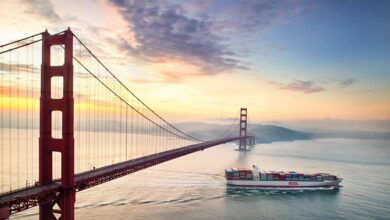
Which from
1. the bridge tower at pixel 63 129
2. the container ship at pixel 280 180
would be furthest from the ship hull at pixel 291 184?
the bridge tower at pixel 63 129

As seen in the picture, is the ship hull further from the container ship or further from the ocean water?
the ocean water

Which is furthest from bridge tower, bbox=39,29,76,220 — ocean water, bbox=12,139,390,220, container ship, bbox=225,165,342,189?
container ship, bbox=225,165,342,189

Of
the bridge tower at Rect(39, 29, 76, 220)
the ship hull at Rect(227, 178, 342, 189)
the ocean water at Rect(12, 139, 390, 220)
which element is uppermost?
the bridge tower at Rect(39, 29, 76, 220)

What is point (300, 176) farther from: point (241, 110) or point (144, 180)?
point (241, 110)

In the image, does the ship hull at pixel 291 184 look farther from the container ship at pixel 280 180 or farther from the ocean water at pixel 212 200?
the ocean water at pixel 212 200

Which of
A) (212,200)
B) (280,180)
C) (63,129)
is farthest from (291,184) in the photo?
(63,129)

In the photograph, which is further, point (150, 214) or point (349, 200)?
point (349, 200)

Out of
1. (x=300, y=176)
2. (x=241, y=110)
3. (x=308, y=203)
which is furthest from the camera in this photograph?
(x=241, y=110)

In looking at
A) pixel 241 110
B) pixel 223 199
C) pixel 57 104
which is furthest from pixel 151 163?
pixel 241 110
